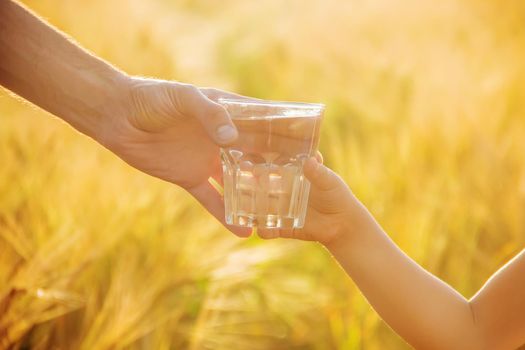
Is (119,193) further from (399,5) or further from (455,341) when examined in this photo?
(399,5)

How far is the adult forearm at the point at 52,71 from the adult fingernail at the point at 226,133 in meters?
0.41

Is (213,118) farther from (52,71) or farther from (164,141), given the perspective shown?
(52,71)

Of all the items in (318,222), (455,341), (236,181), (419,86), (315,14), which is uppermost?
(236,181)

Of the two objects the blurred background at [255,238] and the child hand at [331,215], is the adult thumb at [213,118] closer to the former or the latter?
the child hand at [331,215]

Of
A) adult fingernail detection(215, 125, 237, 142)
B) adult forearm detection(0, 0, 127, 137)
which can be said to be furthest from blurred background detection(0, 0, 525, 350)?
adult fingernail detection(215, 125, 237, 142)

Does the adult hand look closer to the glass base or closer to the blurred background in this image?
the glass base

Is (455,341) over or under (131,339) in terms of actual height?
over

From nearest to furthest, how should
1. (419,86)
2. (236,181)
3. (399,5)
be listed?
(236,181)
(419,86)
(399,5)

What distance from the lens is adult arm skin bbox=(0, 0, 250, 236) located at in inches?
66.1

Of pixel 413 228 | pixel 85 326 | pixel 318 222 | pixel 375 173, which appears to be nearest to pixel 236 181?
pixel 318 222

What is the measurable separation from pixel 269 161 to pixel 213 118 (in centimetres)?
12

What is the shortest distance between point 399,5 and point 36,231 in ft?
14.6

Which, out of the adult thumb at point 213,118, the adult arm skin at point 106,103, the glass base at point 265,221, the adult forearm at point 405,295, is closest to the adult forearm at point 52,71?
the adult arm skin at point 106,103

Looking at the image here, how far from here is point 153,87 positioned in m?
1.58
